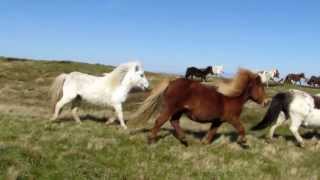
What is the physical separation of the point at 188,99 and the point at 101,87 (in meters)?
4.09

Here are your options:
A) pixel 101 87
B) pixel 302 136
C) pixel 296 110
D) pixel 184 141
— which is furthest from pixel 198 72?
pixel 184 141

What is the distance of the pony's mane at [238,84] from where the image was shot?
46.6 feet

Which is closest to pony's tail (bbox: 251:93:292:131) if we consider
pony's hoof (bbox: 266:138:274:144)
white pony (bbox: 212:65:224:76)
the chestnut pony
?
pony's hoof (bbox: 266:138:274:144)

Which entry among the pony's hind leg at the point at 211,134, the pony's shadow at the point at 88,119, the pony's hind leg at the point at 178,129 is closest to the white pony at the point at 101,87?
the pony's shadow at the point at 88,119

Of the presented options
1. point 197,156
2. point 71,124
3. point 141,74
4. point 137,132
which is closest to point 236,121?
point 197,156

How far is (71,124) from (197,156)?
5.14 m

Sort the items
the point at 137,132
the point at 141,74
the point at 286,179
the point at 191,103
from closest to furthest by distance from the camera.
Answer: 1. the point at 286,179
2. the point at 191,103
3. the point at 137,132
4. the point at 141,74

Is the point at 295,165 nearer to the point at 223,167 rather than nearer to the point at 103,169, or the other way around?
the point at 223,167

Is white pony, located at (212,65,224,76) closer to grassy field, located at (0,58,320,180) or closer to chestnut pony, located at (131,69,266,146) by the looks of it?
grassy field, located at (0,58,320,180)

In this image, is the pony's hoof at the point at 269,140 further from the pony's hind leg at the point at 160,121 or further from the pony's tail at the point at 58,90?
the pony's tail at the point at 58,90

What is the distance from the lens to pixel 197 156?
488 inches

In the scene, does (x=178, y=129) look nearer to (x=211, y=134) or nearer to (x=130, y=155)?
(x=211, y=134)

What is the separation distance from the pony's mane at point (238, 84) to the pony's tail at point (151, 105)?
1.68 metres

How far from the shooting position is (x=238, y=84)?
14.3 m
